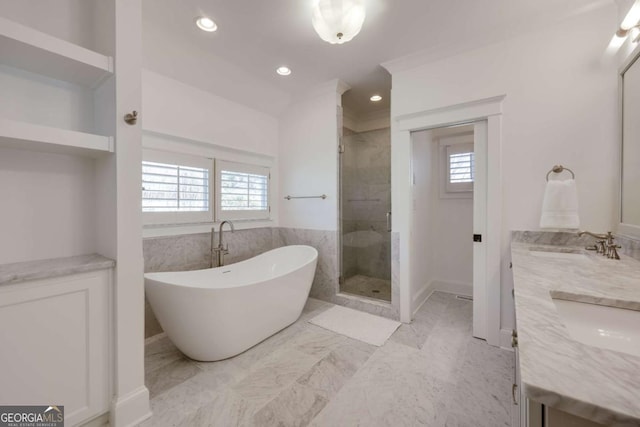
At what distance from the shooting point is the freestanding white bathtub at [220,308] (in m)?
1.77

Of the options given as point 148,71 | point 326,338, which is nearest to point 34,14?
point 148,71

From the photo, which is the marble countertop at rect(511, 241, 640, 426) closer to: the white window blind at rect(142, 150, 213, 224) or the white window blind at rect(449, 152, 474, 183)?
the white window blind at rect(449, 152, 474, 183)

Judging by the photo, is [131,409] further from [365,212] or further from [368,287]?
[365,212]

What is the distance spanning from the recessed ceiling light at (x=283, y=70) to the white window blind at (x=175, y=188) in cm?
123

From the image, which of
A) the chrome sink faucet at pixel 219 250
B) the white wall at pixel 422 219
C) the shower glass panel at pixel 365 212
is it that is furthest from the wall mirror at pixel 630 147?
the chrome sink faucet at pixel 219 250

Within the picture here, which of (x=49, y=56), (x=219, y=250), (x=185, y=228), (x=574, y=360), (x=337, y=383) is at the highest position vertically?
(x=49, y=56)

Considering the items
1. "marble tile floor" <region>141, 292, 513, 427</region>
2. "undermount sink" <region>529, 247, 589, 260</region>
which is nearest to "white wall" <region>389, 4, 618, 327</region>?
"undermount sink" <region>529, 247, 589, 260</region>

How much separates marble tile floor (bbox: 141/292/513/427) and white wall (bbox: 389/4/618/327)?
64 cm

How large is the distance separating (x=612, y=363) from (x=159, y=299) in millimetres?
2171

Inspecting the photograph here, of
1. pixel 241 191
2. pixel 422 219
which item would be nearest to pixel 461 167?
pixel 422 219

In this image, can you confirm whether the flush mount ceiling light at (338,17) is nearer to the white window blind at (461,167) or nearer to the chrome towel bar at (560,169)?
the chrome towel bar at (560,169)

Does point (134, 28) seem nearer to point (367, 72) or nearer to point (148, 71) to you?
point (148, 71)

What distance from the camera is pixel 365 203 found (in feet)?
11.2

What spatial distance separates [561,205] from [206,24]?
300 centimetres
